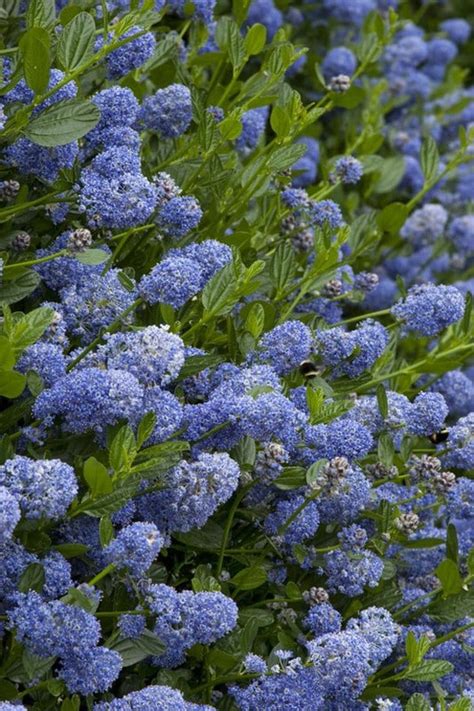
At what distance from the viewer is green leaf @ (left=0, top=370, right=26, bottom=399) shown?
7.63 ft

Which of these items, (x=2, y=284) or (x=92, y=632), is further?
(x=2, y=284)

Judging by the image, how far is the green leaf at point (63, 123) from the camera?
8.57 feet

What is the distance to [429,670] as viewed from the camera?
2705 mm

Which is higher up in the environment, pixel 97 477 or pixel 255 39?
pixel 255 39

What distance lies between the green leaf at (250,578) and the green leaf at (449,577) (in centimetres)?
49

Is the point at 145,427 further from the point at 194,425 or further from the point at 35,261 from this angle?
the point at 35,261

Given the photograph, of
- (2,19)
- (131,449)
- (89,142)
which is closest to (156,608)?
(131,449)

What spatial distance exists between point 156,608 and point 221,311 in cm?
68

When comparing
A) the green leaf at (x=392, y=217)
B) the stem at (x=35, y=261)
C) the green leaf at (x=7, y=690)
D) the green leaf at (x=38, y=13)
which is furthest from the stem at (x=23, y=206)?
the green leaf at (x=392, y=217)

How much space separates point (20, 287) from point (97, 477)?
590 millimetres

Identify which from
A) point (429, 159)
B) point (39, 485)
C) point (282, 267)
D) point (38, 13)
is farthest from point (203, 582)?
point (429, 159)

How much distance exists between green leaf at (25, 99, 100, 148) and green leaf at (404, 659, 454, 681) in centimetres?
141

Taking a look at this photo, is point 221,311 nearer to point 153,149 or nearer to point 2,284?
point 2,284

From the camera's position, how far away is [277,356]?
9.14 feet
